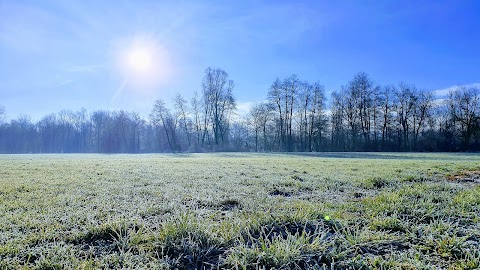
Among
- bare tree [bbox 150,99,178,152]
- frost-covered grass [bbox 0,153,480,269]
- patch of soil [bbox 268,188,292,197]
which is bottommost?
patch of soil [bbox 268,188,292,197]

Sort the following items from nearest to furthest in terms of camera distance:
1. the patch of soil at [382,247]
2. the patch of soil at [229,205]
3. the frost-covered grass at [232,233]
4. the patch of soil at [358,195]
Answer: the frost-covered grass at [232,233] → the patch of soil at [382,247] → the patch of soil at [229,205] → the patch of soil at [358,195]

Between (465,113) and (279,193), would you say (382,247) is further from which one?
(465,113)

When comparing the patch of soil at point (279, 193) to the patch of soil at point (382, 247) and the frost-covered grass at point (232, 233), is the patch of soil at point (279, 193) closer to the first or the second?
the frost-covered grass at point (232, 233)

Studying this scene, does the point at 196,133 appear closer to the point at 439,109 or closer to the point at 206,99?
the point at 206,99

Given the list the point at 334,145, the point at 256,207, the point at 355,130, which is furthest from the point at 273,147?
the point at 256,207

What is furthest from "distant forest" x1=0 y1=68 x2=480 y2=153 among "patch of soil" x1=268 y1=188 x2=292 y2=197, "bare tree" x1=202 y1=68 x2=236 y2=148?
"patch of soil" x1=268 y1=188 x2=292 y2=197

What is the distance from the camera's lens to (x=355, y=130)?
43.7 meters

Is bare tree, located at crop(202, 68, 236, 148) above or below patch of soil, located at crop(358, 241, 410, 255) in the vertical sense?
above

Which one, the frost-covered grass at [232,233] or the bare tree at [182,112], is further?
the bare tree at [182,112]

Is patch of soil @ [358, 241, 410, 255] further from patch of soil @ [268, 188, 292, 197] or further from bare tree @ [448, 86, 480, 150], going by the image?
bare tree @ [448, 86, 480, 150]

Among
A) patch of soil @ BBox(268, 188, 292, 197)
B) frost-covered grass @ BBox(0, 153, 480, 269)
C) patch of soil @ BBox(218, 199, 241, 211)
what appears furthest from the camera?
patch of soil @ BBox(268, 188, 292, 197)

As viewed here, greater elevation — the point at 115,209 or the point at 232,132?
the point at 232,132

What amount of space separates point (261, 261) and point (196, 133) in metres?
50.7

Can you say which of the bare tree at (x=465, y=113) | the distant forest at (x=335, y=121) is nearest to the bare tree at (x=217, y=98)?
the distant forest at (x=335, y=121)
